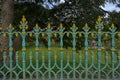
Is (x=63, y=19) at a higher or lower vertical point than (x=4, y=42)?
higher

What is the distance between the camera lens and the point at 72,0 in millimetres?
8000

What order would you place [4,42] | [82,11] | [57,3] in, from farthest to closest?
[57,3], [82,11], [4,42]

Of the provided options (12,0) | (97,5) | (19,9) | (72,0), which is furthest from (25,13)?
(97,5)

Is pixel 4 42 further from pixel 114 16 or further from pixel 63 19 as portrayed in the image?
pixel 114 16

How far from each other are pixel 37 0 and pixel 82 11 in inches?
55.1

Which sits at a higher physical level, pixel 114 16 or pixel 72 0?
pixel 72 0

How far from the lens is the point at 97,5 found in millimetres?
7488

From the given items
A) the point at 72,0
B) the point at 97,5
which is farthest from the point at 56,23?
the point at 97,5

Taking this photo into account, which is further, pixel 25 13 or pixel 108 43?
pixel 25 13

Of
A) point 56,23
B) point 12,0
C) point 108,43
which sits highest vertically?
point 12,0

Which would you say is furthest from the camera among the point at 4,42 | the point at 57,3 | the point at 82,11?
the point at 57,3

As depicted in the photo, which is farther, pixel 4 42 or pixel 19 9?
pixel 19 9

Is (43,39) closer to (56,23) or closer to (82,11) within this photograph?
(56,23)

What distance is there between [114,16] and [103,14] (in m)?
0.30
